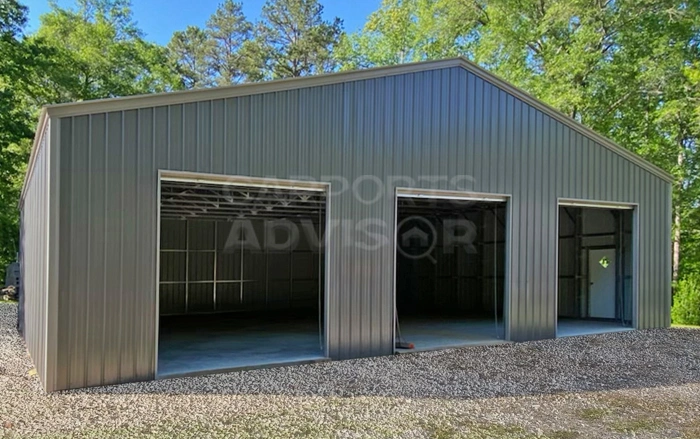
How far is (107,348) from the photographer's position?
5344 millimetres

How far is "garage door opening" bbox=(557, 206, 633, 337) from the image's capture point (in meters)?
10.5

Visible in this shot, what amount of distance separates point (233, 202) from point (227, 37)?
18906 millimetres

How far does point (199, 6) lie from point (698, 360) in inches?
1105

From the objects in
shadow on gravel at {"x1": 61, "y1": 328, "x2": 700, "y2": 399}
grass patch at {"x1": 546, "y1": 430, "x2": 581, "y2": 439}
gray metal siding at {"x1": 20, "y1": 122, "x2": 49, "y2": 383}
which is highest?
gray metal siding at {"x1": 20, "y1": 122, "x2": 49, "y2": 383}

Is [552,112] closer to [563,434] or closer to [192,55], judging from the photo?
[563,434]

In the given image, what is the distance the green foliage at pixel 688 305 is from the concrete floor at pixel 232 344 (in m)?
8.57

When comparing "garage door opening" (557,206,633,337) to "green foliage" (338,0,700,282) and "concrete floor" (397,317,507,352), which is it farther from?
"green foliage" (338,0,700,282)

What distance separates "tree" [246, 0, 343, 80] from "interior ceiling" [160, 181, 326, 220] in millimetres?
12973

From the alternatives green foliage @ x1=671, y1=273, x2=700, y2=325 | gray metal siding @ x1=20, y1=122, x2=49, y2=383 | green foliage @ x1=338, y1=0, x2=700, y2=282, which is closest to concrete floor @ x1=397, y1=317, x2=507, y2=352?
gray metal siding @ x1=20, y1=122, x2=49, y2=383

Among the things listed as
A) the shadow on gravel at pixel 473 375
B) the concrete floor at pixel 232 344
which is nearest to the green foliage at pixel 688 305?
the shadow on gravel at pixel 473 375

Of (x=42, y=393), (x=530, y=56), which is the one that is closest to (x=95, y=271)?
(x=42, y=393)

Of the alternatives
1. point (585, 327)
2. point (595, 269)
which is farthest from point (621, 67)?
point (585, 327)

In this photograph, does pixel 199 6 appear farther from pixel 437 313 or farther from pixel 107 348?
pixel 107 348

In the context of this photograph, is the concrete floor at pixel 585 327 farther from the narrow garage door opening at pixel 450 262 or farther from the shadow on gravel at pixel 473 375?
the narrow garage door opening at pixel 450 262
